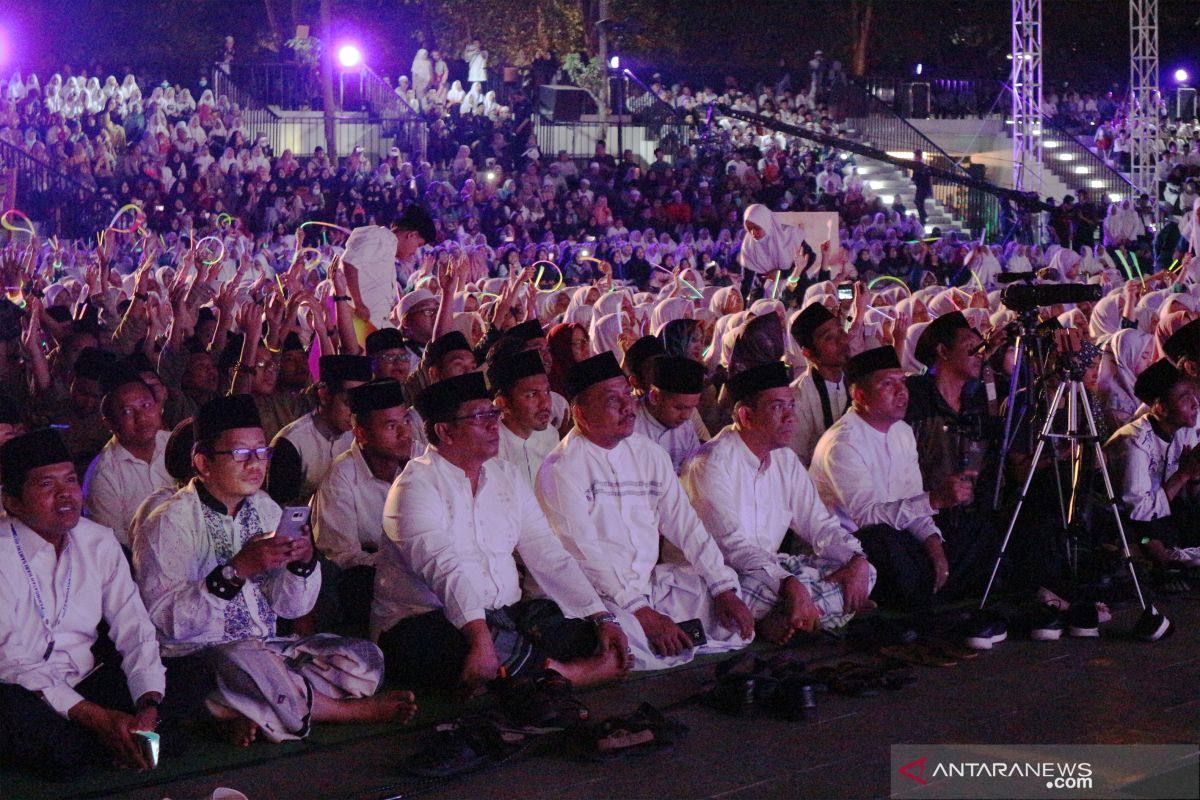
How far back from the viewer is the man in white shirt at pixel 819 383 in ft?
26.2

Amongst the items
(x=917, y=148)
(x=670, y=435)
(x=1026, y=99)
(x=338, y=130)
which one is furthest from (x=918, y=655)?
(x=917, y=148)

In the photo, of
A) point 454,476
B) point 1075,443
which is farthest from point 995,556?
point 454,476

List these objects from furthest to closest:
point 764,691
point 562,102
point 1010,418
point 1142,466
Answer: point 562,102, point 1142,466, point 1010,418, point 764,691

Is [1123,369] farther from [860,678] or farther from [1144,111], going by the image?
[1144,111]

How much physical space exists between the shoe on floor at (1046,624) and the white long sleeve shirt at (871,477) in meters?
0.65

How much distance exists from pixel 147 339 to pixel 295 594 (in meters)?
4.98

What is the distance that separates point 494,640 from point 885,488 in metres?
2.32

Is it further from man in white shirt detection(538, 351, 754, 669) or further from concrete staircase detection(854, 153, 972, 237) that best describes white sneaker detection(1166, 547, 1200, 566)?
concrete staircase detection(854, 153, 972, 237)

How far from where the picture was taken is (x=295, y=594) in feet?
16.8

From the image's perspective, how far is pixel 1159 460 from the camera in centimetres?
767

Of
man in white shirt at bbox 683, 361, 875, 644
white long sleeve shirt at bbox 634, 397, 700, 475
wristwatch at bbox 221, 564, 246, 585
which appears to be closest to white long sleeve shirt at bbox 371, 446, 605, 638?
wristwatch at bbox 221, 564, 246, 585

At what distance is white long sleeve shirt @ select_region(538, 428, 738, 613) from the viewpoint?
6.12m

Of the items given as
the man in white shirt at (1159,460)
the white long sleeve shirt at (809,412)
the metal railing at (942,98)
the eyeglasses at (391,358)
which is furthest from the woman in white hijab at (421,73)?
the man in white shirt at (1159,460)

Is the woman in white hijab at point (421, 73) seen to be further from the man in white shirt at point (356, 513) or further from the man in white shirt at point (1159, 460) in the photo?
the man in white shirt at point (356, 513)
